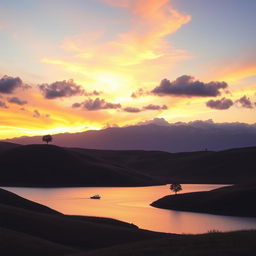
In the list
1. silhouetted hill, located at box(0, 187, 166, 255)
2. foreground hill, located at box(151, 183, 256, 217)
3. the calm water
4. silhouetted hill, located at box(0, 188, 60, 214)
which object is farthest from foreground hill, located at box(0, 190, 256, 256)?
foreground hill, located at box(151, 183, 256, 217)

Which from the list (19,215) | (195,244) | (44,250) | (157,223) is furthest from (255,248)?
(157,223)

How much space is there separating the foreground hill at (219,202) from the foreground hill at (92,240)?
45932mm

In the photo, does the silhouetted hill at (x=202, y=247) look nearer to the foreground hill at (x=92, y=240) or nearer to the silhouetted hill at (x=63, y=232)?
the foreground hill at (x=92, y=240)

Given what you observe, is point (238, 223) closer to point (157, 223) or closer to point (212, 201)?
A: point (157, 223)

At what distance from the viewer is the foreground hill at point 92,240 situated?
30.6 metres

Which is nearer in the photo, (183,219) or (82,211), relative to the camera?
(183,219)

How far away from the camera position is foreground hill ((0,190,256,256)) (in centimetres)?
3058

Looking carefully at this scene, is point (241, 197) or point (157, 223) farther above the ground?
point (241, 197)

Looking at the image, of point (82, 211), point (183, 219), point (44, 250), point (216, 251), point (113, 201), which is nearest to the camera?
point (216, 251)

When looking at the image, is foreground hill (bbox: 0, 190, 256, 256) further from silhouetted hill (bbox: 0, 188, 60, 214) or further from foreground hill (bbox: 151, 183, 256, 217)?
foreground hill (bbox: 151, 183, 256, 217)

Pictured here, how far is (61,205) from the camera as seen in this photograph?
137 meters

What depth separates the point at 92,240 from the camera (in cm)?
5828

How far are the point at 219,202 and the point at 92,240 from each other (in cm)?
7557

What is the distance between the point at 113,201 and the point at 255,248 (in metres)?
129
